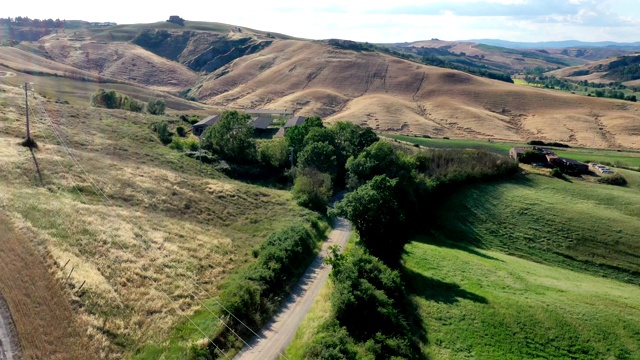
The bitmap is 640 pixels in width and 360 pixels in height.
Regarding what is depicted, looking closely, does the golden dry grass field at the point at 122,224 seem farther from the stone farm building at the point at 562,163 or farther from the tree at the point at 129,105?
the stone farm building at the point at 562,163

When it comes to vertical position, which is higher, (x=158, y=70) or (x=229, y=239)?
(x=158, y=70)

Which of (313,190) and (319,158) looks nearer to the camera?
(313,190)

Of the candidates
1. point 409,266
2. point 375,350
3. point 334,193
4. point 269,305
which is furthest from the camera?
point 334,193

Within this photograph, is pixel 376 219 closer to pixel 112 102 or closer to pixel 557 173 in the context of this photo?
pixel 557 173

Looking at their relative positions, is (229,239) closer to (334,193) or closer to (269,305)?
(269,305)

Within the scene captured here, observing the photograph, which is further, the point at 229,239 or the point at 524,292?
the point at 229,239

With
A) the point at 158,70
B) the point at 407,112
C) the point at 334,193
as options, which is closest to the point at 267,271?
the point at 334,193

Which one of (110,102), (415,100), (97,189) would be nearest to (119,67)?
(110,102)

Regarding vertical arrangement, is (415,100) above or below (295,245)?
above
